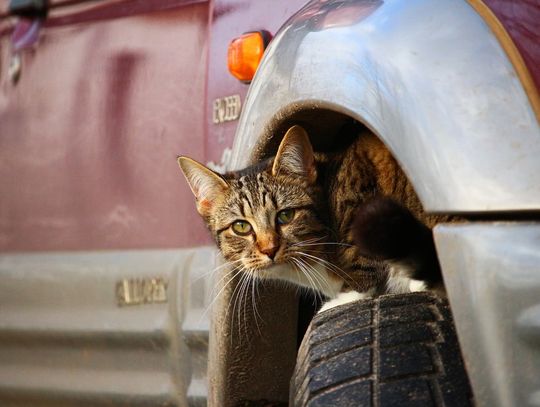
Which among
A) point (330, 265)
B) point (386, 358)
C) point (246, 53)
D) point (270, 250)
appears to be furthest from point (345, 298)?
point (386, 358)

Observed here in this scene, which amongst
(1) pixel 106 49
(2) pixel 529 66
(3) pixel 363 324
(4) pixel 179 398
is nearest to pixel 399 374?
(3) pixel 363 324

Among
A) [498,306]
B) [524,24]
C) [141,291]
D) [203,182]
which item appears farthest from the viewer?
[141,291]

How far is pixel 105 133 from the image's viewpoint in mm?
3559

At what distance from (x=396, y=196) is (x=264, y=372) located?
1.97ft

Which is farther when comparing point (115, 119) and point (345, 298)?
point (115, 119)

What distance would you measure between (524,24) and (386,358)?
2.28 feet

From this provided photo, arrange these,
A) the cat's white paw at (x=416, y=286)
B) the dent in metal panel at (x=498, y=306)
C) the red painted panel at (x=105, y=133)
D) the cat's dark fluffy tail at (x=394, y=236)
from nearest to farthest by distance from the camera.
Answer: the dent in metal panel at (x=498, y=306) < the cat's dark fluffy tail at (x=394, y=236) < the cat's white paw at (x=416, y=286) < the red painted panel at (x=105, y=133)

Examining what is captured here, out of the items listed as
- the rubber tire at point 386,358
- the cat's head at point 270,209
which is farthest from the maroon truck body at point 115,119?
the rubber tire at point 386,358

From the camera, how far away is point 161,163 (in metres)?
3.37

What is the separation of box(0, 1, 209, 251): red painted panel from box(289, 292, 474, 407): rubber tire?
1086mm

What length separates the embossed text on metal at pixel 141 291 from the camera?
3.28 metres

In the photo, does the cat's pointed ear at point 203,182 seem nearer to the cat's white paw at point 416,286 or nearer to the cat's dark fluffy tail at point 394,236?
the cat's white paw at point 416,286

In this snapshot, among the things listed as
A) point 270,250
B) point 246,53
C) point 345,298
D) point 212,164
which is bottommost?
point 345,298

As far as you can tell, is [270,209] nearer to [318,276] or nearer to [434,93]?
[318,276]
